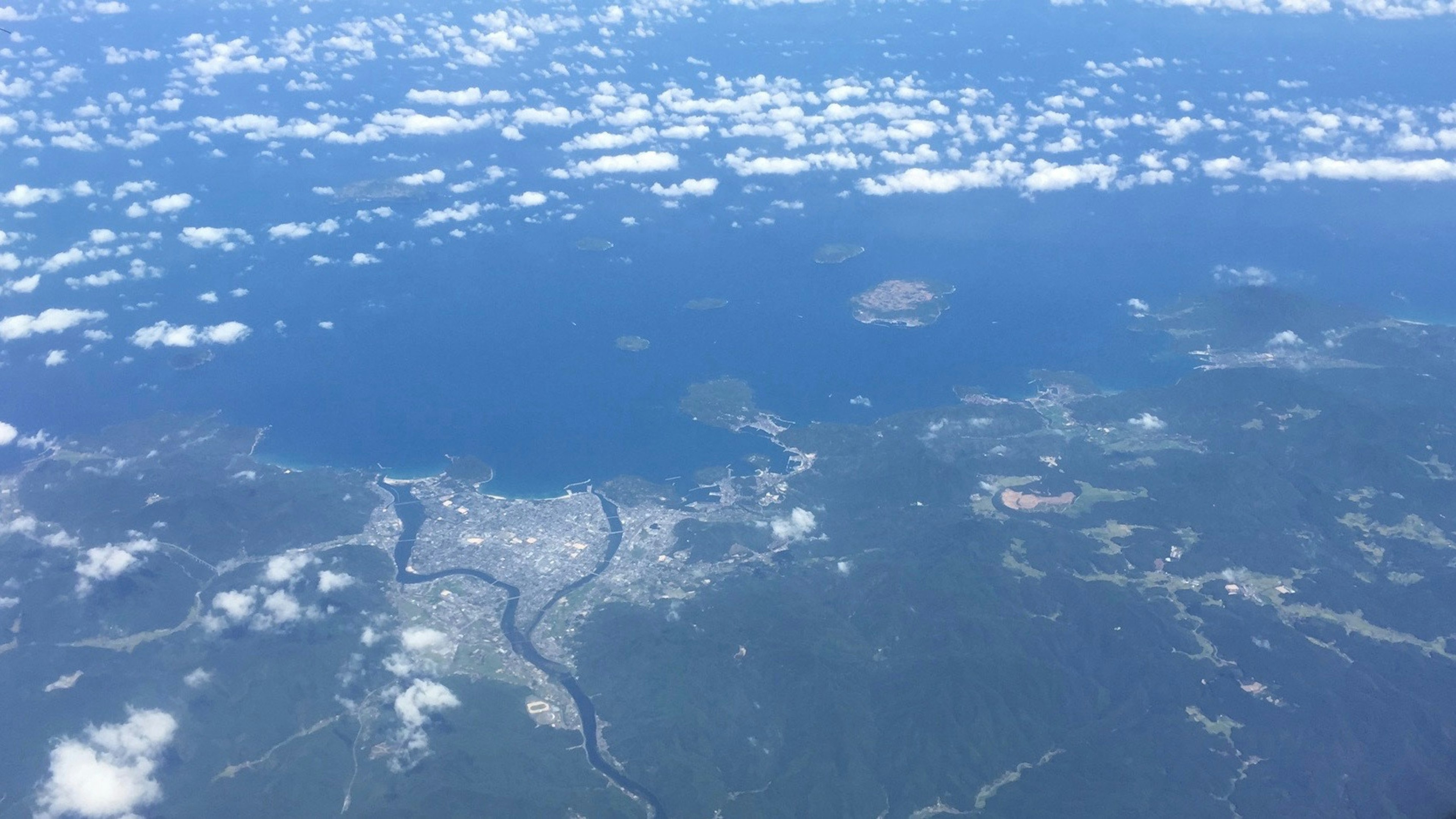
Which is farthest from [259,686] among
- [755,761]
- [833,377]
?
[833,377]

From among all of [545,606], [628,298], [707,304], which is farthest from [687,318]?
[545,606]

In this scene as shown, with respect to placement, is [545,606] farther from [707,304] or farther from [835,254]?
[835,254]

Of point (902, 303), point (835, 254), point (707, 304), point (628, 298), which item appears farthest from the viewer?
point (835, 254)

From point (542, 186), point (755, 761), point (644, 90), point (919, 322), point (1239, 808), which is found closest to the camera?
point (1239, 808)

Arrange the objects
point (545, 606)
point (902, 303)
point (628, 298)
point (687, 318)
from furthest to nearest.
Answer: point (628, 298), point (902, 303), point (687, 318), point (545, 606)

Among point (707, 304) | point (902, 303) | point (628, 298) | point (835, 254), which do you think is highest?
point (902, 303)

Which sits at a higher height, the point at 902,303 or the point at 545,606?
the point at 545,606

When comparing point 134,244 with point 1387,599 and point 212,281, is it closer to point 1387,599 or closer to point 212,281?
point 212,281
